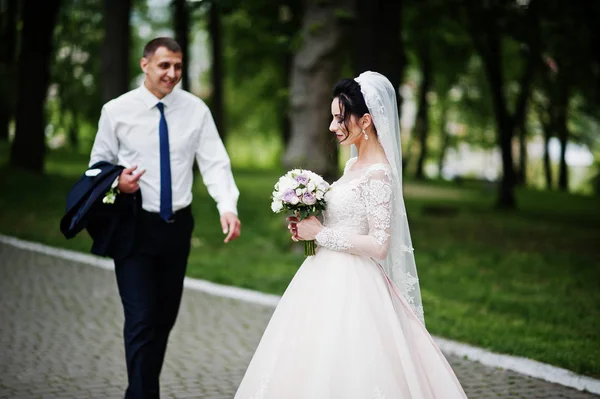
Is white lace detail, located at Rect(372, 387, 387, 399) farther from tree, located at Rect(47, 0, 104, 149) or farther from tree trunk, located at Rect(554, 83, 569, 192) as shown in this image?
tree, located at Rect(47, 0, 104, 149)

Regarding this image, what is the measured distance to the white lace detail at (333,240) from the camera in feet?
15.3

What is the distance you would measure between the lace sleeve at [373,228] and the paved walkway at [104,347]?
224 centimetres

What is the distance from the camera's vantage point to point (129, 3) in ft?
53.6

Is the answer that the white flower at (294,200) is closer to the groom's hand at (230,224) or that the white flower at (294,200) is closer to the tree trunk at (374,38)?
the groom's hand at (230,224)

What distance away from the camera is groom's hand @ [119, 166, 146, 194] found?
5.14 metres

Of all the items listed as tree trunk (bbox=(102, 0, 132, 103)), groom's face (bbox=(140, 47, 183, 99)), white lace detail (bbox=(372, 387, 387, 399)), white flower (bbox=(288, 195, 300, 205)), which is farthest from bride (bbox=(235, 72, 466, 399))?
tree trunk (bbox=(102, 0, 132, 103))

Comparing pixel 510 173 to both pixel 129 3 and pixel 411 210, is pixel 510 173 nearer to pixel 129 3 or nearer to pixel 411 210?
pixel 411 210

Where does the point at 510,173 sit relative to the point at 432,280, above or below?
above

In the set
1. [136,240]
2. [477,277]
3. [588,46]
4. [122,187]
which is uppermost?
[588,46]

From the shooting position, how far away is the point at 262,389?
451cm

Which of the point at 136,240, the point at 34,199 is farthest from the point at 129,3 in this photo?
the point at 136,240

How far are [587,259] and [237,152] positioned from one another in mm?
40363

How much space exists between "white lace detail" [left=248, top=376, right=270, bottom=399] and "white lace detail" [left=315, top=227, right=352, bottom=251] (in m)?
0.78

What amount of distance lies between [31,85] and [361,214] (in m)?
17.8
